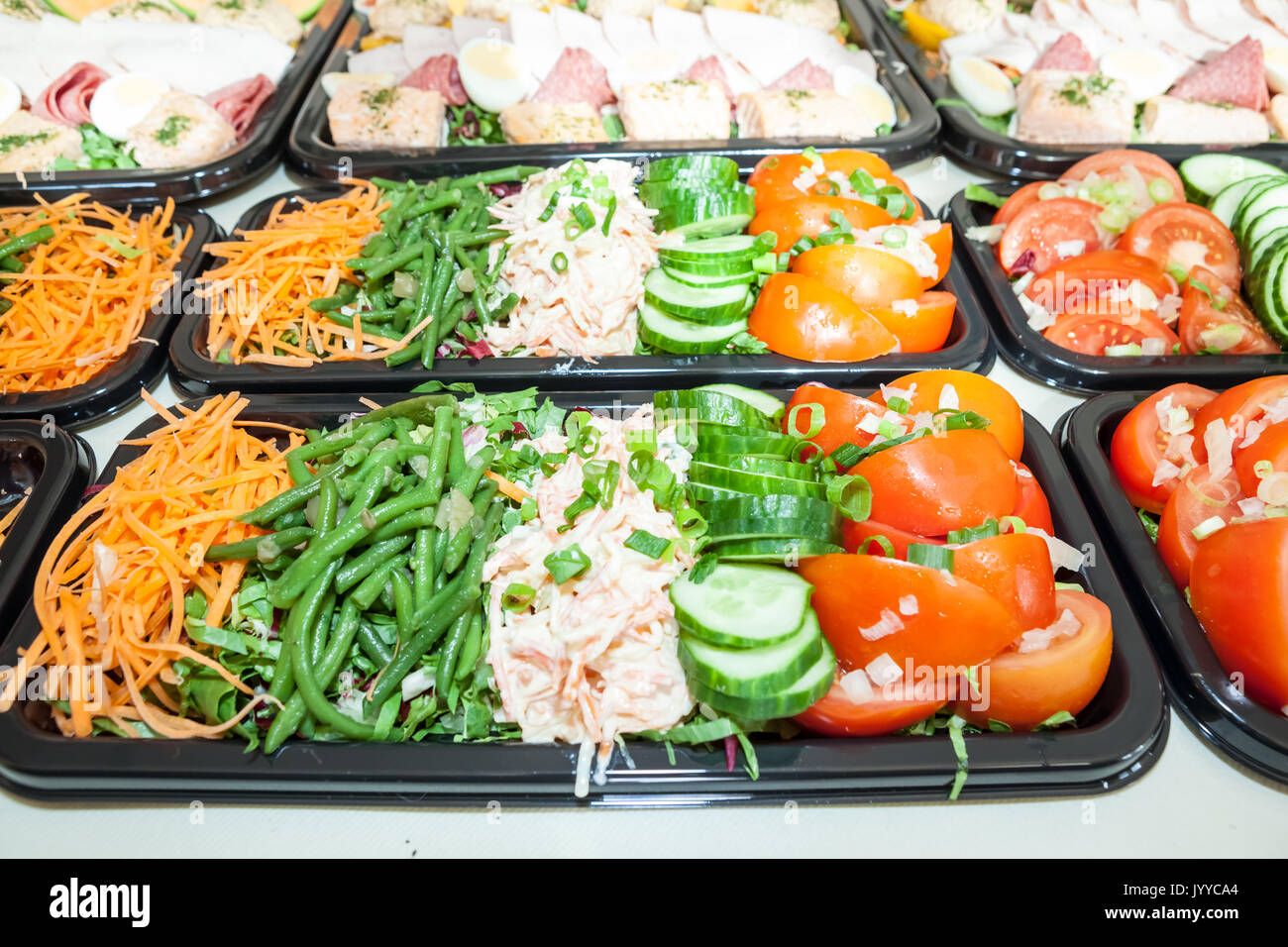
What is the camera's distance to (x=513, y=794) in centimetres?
164

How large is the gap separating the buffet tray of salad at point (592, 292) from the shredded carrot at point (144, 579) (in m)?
0.56

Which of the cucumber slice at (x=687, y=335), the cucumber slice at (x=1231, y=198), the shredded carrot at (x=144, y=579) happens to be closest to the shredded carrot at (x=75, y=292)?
the shredded carrot at (x=144, y=579)

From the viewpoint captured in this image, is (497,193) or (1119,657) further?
(497,193)

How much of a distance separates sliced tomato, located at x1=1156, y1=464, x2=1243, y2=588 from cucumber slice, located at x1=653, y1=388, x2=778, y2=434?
103 centimetres

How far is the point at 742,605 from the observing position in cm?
161

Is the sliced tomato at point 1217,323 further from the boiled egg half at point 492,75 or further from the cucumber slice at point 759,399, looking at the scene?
the boiled egg half at point 492,75

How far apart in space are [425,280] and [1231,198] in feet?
9.94

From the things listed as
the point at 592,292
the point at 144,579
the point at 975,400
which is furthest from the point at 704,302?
the point at 144,579

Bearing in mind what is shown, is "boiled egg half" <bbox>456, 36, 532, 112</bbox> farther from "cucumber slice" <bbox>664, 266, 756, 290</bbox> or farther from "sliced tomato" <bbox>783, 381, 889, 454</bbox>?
"sliced tomato" <bbox>783, 381, 889, 454</bbox>

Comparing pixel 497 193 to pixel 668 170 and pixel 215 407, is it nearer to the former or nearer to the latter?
pixel 668 170

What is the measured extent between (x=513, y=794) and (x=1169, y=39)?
481 centimetres

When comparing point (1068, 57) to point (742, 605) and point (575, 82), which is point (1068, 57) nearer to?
point (575, 82)
